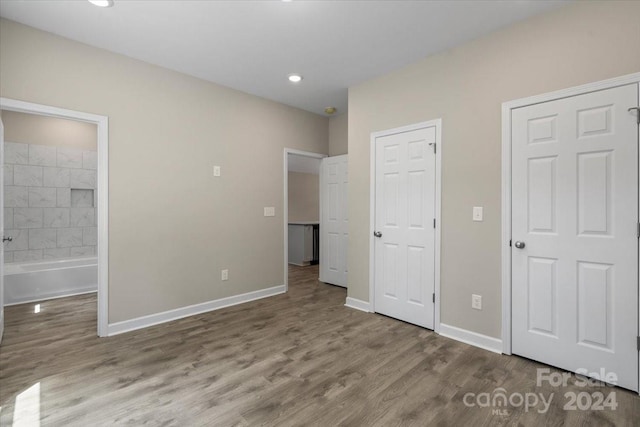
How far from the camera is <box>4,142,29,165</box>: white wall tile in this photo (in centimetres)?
429

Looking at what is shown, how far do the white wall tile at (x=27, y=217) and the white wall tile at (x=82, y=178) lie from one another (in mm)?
588

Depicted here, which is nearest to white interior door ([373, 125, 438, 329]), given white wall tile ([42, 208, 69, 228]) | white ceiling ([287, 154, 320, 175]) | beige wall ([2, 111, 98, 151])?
white ceiling ([287, 154, 320, 175])

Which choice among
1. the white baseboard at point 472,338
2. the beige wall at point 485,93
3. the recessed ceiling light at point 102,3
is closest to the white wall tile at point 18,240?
the recessed ceiling light at point 102,3

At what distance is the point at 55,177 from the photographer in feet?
15.3

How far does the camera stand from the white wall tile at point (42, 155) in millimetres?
4476

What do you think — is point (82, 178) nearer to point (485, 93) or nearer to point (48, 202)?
point (48, 202)

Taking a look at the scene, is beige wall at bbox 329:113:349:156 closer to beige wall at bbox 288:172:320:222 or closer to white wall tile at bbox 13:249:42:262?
beige wall at bbox 288:172:320:222

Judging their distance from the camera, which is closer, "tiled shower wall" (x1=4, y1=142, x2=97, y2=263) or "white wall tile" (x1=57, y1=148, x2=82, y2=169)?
"tiled shower wall" (x1=4, y1=142, x2=97, y2=263)

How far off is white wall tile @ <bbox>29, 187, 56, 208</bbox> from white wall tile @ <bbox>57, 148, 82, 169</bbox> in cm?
42

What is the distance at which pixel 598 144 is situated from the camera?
210 centimetres

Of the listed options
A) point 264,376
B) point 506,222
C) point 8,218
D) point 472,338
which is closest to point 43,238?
point 8,218

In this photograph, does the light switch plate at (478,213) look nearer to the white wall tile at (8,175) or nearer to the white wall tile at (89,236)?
the white wall tile at (89,236)

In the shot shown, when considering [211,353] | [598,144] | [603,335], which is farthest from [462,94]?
[211,353]

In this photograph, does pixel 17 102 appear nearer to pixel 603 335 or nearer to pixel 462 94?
pixel 462 94
